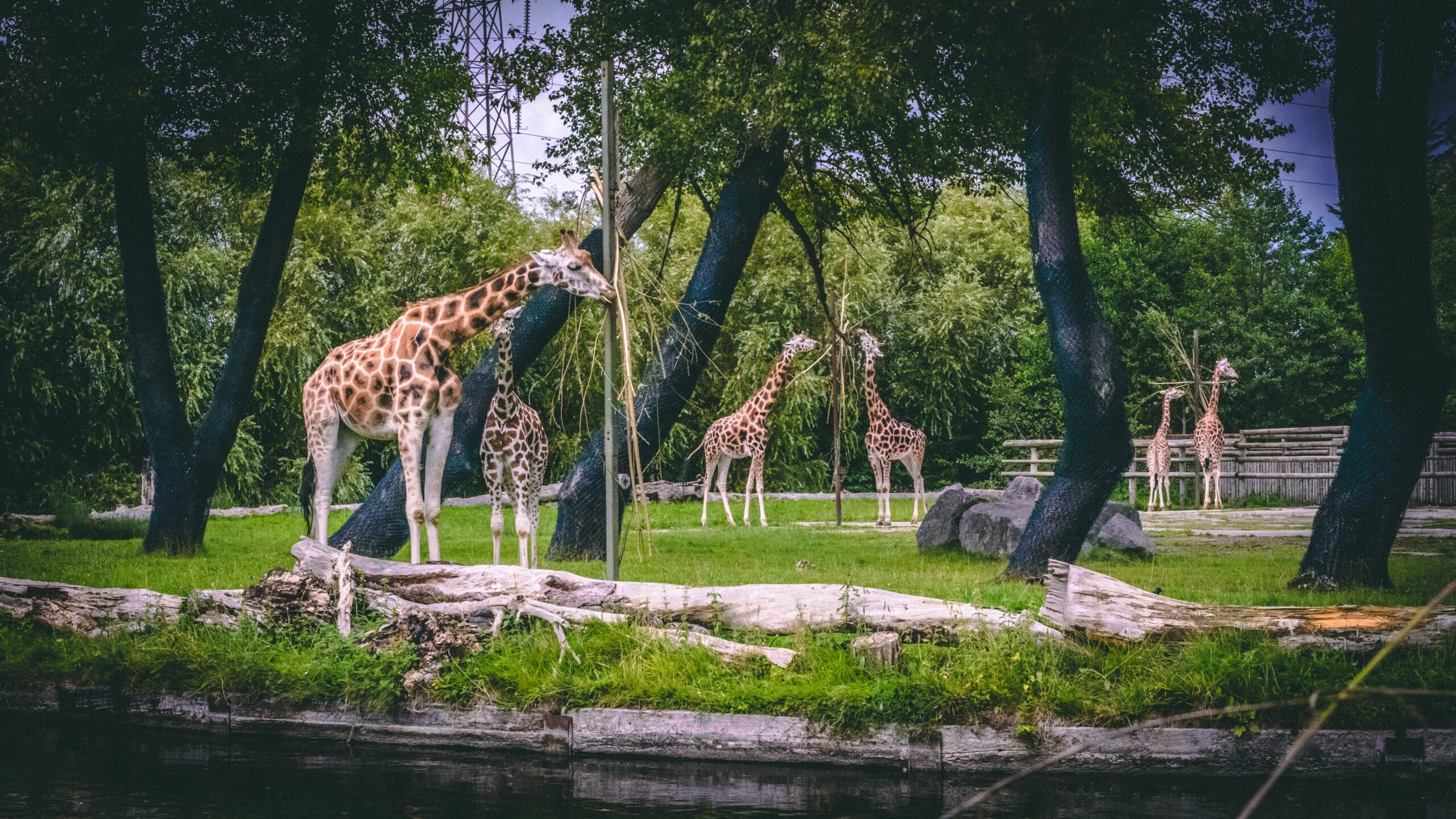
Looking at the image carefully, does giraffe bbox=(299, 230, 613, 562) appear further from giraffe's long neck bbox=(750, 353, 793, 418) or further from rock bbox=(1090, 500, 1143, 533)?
giraffe's long neck bbox=(750, 353, 793, 418)

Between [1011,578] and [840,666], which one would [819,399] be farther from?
[840,666]

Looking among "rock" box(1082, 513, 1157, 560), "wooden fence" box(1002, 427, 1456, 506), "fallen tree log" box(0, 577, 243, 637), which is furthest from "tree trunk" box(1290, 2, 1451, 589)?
"wooden fence" box(1002, 427, 1456, 506)

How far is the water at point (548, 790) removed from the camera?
5.74 m

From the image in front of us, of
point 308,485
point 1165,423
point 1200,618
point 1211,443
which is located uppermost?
point 1165,423

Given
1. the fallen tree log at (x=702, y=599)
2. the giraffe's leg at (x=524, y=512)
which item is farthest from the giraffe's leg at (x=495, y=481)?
the fallen tree log at (x=702, y=599)

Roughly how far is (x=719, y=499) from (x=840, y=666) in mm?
19510

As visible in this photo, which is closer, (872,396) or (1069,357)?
(1069,357)

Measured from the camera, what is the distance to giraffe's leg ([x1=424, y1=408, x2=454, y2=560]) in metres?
10.1

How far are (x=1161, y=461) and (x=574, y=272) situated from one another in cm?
1830

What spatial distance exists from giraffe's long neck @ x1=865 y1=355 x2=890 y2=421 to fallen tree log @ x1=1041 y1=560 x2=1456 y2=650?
12.4 m

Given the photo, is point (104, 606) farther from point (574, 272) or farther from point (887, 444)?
point (887, 444)

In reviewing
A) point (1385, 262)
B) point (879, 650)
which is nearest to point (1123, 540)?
point (1385, 262)

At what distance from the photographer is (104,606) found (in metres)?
8.61

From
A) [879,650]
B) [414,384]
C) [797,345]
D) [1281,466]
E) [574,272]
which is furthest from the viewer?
[1281,466]
